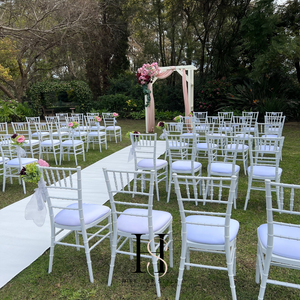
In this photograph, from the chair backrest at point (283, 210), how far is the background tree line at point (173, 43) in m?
8.17

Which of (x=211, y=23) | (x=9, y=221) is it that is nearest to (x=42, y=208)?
(x=9, y=221)

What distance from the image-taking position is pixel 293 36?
36.6 ft

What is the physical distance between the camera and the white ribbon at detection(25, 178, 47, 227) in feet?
7.63

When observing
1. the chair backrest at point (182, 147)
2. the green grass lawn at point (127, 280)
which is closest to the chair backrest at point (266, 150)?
the chair backrest at point (182, 147)

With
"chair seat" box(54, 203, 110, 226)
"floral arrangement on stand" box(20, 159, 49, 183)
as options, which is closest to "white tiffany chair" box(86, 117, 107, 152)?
"chair seat" box(54, 203, 110, 226)

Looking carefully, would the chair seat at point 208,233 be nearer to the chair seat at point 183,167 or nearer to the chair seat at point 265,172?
the chair seat at point 265,172

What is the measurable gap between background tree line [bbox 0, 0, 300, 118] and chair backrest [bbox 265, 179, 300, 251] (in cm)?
817

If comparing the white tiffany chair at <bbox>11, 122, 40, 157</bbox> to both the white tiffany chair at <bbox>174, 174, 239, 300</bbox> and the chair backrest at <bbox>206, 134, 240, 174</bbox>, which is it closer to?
the chair backrest at <bbox>206, 134, 240, 174</bbox>

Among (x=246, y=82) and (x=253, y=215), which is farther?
(x=246, y=82)

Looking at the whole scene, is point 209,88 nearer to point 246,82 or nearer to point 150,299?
point 246,82

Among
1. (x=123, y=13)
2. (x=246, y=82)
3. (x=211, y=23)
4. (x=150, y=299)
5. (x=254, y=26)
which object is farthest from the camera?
(x=123, y=13)

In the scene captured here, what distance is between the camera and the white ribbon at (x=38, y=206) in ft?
7.63

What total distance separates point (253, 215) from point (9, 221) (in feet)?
9.74

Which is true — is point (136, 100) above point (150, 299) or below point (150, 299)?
above
